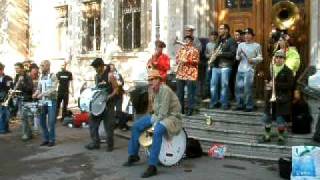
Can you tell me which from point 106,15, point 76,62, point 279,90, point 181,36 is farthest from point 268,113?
point 76,62

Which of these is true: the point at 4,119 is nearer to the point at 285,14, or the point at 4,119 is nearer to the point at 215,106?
the point at 215,106

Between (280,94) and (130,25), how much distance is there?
308 inches

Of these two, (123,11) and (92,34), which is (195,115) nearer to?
(123,11)

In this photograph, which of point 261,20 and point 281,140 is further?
point 261,20

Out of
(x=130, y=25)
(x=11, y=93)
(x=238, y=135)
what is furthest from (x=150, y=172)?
(x=130, y=25)

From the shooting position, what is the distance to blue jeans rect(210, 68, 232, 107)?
11781 millimetres

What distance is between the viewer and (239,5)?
1373 centimetres

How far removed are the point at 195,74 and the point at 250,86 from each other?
1347 millimetres

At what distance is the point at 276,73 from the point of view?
34.1 feet

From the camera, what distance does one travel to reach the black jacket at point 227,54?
11797mm

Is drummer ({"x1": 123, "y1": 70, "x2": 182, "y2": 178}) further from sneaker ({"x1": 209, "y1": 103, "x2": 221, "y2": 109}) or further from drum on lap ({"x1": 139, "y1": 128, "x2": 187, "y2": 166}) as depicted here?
sneaker ({"x1": 209, "y1": 103, "x2": 221, "y2": 109})

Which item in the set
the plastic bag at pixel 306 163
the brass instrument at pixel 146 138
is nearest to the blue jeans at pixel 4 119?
the brass instrument at pixel 146 138

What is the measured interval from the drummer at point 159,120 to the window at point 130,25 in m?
7.66

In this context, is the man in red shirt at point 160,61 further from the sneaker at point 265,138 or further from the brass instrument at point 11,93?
the brass instrument at point 11,93
